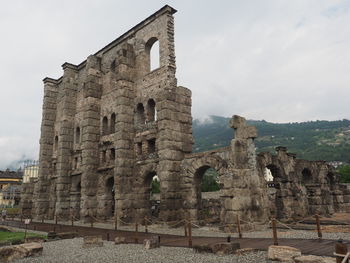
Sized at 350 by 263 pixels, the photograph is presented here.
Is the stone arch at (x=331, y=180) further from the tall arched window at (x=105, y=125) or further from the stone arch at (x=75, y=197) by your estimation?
the stone arch at (x=75, y=197)

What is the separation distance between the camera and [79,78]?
26.6 meters

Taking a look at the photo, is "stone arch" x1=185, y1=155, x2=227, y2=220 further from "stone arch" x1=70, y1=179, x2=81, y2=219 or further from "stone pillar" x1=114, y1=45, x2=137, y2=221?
"stone arch" x1=70, y1=179, x2=81, y2=219

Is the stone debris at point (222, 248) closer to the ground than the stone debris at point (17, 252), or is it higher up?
higher up

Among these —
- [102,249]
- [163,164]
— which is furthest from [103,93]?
[102,249]

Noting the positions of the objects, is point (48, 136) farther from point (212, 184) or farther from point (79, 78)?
point (212, 184)

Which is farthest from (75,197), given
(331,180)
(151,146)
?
(331,180)

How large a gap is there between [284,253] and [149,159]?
12.1 m

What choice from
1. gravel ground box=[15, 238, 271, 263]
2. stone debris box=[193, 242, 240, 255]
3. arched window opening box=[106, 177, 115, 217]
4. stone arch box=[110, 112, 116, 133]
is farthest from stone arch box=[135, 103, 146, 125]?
stone debris box=[193, 242, 240, 255]

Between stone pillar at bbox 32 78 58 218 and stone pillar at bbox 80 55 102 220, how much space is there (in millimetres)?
7690

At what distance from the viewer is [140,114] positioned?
1991 cm

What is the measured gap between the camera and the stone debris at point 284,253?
6371 mm

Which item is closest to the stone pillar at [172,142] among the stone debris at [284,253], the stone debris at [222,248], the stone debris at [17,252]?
the stone debris at [17,252]

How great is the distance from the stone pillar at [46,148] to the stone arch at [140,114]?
12.9 metres

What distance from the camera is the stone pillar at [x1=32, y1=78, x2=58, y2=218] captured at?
26.1 metres
